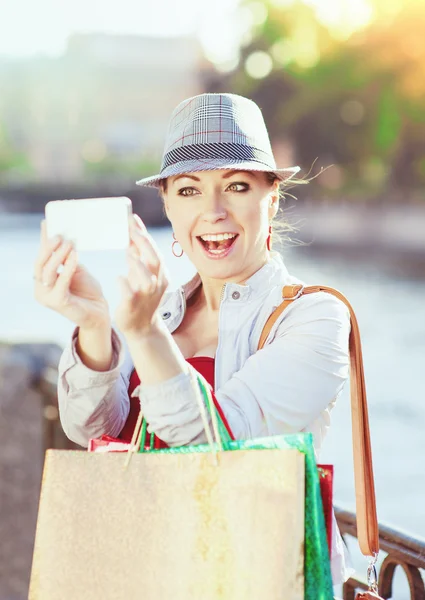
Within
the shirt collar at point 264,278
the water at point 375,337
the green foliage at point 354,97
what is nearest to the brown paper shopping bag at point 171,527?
Result: the water at point 375,337

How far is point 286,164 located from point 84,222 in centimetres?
3855

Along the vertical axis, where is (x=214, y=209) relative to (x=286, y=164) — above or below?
below

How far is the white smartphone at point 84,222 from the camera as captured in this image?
53.8 inches

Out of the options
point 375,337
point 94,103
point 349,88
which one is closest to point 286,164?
point 349,88

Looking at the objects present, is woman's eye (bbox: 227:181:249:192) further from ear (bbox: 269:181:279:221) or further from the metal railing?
the metal railing

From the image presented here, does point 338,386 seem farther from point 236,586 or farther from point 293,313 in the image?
point 236,586

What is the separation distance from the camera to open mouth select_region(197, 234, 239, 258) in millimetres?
1666

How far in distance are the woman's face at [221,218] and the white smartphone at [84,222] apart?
0.97ft

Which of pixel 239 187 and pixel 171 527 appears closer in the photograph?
pixel 171 527

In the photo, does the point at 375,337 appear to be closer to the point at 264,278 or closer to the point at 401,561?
the point at 401,561

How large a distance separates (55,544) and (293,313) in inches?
21.0

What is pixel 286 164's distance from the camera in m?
39.4

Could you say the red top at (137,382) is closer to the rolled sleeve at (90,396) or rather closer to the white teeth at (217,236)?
the rolled sleeve at (90,396)

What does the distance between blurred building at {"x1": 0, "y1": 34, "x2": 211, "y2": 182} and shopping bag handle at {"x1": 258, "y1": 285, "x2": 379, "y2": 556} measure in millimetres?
58336
